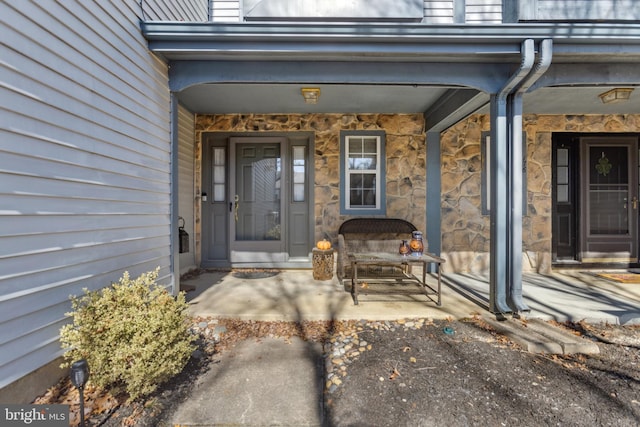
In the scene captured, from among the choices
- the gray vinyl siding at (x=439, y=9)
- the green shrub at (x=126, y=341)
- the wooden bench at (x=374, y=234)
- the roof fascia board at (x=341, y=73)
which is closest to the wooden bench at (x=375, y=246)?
the wooden bench at (x=374, y=234)

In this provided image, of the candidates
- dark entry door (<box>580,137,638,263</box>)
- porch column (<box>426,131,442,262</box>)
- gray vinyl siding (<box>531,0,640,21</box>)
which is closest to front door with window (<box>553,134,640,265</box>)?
dark entry door (<box>580,137,638,263</box>)

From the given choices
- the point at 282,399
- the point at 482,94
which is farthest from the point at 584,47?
the point at 282,399

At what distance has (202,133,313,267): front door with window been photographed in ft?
16.6

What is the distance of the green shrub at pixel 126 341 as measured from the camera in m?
1.69

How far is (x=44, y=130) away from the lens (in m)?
1.79

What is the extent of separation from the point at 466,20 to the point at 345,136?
2256mm

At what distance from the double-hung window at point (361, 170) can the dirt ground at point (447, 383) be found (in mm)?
2563

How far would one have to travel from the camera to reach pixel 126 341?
1.75m

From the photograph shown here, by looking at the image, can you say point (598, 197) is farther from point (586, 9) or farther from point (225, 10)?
point (225, 10)

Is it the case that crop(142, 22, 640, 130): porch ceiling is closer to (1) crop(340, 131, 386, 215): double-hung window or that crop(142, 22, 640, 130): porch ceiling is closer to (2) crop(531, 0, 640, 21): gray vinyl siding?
(2) crop(531, 0, 640, 21): gray vinyl siding

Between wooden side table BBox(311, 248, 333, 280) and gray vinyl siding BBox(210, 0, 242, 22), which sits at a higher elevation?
gray vinyl siding BBox(210, 0, 242, 22)

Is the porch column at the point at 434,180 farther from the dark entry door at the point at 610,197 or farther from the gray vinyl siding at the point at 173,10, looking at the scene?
the gray vinyl siding at the point at 173,10

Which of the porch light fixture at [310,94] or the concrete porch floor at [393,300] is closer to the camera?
the concrete porch floor at [393,300]

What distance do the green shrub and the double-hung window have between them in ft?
11.5
